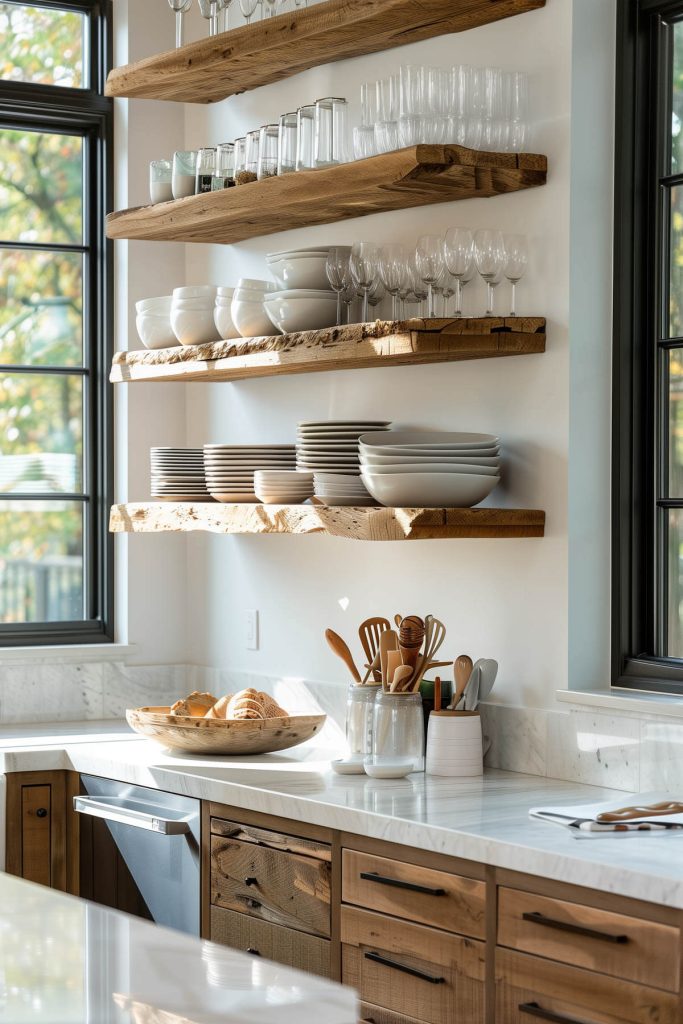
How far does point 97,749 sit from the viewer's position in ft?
11.6

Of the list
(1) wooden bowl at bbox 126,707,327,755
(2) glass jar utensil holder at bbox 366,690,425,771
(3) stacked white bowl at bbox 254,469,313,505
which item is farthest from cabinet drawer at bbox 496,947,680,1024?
(3) stacked white bowl at bbox 254,469,313,505

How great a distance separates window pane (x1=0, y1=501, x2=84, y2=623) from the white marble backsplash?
0.62ft

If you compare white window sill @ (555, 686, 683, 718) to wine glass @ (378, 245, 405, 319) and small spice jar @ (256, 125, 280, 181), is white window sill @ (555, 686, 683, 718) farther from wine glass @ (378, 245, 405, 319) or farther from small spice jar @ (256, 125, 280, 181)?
small spice jar @ (256, 125, 280, 181)

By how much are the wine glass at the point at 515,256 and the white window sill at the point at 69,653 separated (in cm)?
178

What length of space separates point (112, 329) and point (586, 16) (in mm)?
1844

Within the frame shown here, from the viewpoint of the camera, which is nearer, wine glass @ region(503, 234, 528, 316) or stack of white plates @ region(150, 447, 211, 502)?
wine glass @ region(503, 234, 528, 316)

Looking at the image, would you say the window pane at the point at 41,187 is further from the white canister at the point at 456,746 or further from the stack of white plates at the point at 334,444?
the white canister at the point at 456,746

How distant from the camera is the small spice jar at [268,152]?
346 cm

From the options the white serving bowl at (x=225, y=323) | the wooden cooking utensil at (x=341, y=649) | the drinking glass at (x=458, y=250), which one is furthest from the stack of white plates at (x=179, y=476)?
the drinking glass at (x=458, y=250)

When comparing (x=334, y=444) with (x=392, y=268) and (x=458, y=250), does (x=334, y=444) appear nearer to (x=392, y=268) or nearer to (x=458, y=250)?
(x=392, y=268)

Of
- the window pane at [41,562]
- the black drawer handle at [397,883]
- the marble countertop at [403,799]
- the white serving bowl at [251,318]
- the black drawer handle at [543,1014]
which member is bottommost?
the black drawer handle at [543,1014]

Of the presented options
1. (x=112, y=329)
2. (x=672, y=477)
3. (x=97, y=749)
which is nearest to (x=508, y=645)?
(x=672, y=477)

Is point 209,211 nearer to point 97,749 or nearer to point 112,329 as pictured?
point 112,329

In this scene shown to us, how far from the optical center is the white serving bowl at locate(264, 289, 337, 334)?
3.35 m
